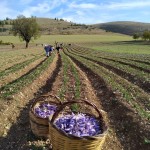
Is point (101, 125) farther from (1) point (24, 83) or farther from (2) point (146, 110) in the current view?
(1) point (24, 83)

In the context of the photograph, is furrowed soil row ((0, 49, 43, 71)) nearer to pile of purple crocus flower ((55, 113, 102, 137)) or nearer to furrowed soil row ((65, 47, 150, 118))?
furrowed soil row ((65, 47, 150, 118))

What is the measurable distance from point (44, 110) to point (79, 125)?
7.29ft

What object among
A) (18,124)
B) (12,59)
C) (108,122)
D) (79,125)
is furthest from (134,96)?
(12,59)

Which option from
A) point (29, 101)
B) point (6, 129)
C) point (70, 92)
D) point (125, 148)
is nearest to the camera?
point (125, 148)

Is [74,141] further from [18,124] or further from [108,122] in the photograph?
[108,122]

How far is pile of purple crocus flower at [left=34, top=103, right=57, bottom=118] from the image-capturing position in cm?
1045

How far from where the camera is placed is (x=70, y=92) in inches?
670

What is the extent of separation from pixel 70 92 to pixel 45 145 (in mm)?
7266

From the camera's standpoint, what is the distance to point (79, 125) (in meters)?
8.71

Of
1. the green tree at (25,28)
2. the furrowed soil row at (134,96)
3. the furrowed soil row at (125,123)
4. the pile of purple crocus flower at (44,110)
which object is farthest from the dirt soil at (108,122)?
the green tree at (25,28)

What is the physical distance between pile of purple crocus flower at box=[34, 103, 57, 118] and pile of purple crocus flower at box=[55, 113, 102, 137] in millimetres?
1347

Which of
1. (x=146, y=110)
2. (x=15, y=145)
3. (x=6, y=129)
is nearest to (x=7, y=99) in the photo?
(x=6, y=129)

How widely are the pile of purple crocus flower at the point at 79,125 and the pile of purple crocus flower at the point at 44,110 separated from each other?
1.35 metres

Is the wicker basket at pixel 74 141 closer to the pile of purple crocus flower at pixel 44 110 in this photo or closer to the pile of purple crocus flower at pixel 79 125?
the pile of purple crocus flower at pixel 79 125
